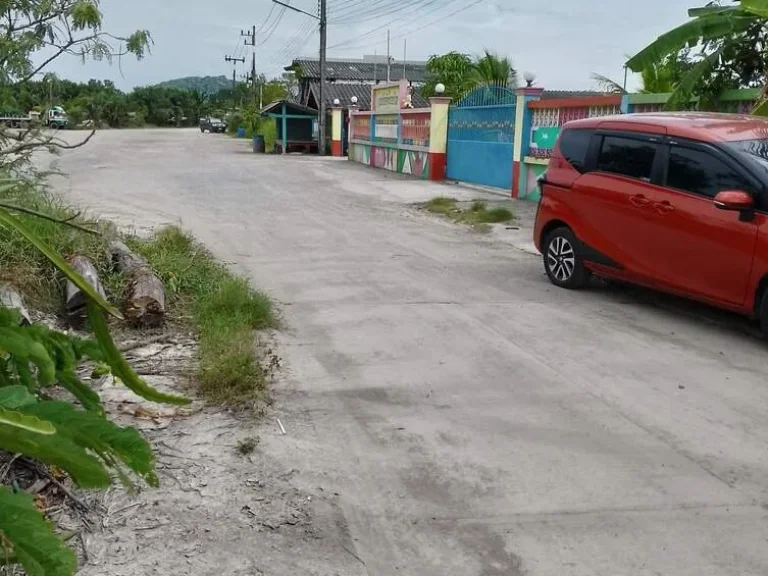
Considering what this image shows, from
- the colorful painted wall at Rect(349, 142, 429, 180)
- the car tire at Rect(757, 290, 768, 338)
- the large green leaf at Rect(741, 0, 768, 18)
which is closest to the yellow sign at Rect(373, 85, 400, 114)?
the colorful painted wall at Rect(349, 142, 429, 180)

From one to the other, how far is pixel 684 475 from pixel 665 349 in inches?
93.7

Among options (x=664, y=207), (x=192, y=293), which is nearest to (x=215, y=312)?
(x=192, y=293)

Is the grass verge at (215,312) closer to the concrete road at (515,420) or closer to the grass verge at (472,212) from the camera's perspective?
the concrete road at (515,420)

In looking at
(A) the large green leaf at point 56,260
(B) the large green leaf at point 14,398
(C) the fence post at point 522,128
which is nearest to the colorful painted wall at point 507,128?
(C) the fence post at point 522,128

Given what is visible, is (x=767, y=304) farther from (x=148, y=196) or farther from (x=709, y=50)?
(x=148, y=196)

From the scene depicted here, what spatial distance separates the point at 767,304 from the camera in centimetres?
646

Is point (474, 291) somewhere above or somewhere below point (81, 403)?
below

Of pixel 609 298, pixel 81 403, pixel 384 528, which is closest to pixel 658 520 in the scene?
pixel 384 528

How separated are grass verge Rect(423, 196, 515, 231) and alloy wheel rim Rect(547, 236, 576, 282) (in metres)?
4.82

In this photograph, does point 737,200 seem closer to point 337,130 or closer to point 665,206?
point 665,206

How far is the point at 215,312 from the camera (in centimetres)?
688

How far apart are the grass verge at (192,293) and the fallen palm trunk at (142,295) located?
0.12 m

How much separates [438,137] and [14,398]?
21.9m

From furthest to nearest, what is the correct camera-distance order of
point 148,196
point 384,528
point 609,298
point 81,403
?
point 148,196 → point 609,298 → point 384,528 → point 81,403
